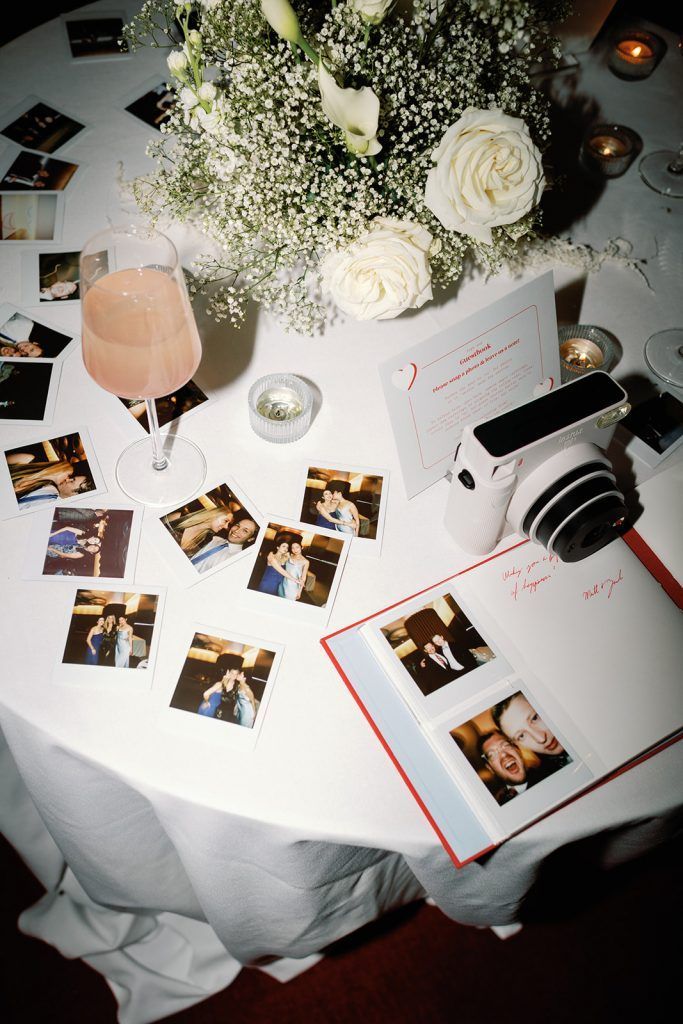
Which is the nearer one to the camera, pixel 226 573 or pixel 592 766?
pixel 592 766

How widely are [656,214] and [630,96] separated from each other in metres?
0.37

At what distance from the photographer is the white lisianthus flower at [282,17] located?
90 centimetres

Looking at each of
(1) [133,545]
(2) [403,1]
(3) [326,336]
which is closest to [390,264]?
(3) [326,336]

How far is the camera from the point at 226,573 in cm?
100

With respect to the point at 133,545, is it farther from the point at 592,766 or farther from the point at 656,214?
the point at 656,214

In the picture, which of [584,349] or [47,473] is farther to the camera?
[584,349]

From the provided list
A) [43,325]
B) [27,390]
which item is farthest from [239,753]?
[43,325]

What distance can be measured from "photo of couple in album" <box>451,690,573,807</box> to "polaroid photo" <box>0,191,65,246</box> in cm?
108

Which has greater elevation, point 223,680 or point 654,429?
point 654,429

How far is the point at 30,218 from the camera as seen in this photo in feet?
4.28

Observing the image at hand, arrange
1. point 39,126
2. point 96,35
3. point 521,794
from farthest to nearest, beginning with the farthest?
point 96,35 → point 39,126 → point 521,794

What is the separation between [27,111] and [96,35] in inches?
10.2

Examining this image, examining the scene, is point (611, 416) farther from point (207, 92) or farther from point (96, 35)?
point (96, 35)
